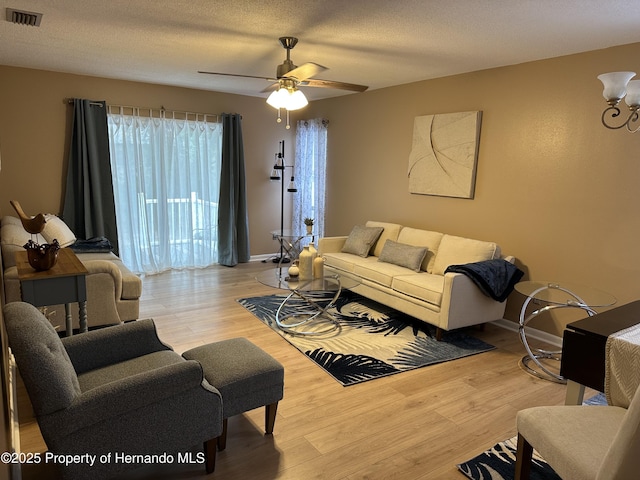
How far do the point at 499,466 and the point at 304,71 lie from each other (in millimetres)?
2706

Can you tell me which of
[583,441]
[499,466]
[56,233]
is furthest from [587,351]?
[56,233]

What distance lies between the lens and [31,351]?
5.34ft

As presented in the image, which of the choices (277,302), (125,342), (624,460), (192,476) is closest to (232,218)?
(277,302)

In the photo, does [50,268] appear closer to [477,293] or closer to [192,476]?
[192,476]

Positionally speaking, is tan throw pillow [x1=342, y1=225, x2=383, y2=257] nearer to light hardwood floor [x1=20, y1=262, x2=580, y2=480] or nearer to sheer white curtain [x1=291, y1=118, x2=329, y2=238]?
sheer white curtain [x1=291, y1=118, x2=329, y2=238]

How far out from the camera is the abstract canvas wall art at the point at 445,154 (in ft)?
14.6

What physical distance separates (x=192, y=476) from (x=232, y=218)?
15.1ft

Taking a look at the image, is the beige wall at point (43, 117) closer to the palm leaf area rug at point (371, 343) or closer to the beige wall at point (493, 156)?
the beige wall at point (493, 156)

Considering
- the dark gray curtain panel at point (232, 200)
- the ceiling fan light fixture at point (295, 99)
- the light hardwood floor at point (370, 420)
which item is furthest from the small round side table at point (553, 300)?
the dark gray curtain panel at point (232, 200)

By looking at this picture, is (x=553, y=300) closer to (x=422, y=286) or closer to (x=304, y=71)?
(x=422, y=286)

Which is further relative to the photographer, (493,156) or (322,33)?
(493,156)

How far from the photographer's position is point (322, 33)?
10.5 feet

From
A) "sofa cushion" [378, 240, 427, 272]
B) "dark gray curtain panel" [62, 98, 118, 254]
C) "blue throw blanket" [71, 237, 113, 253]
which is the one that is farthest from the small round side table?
"dark gray curtain panel" [62, 98, 118, 254]

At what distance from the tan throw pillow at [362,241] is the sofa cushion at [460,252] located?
92cm
